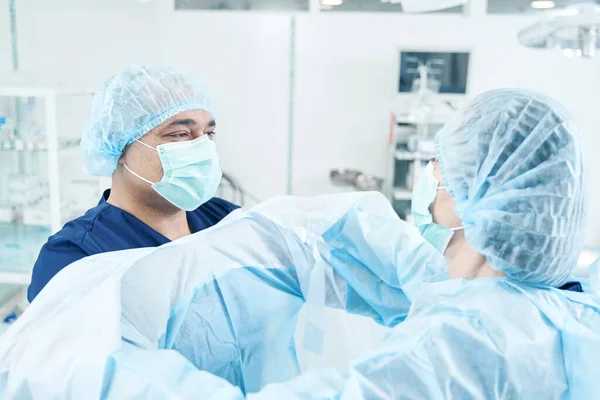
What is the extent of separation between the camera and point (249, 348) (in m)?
1.03

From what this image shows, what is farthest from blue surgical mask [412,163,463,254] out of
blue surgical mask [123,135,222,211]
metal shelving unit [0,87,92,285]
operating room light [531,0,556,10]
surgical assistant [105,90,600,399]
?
operating room light [531,0,556,10]

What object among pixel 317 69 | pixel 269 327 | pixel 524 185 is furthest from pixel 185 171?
pixel 317 69

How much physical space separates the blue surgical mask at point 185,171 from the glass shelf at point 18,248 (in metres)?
1.46

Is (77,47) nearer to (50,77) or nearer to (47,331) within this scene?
(50,77)

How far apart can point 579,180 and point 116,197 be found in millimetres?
1074

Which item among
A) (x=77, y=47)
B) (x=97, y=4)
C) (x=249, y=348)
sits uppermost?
(x=97, y=4)

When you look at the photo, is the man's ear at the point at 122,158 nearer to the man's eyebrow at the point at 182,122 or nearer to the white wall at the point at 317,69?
the man's eyebrow at the point at 182,122

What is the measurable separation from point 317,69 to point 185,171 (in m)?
2.77

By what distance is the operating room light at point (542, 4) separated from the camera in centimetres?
391

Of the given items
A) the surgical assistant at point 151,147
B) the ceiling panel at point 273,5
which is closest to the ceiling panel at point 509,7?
the ceiling panel at point 273,5

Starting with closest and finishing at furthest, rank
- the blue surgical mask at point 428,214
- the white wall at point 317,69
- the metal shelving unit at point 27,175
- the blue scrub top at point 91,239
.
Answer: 1. the blue surgical mask at point 428,214
2. the blue scrub top at point 91,239
3. the metal shelving unit at point 27,175
4. the white wall at point 317,69

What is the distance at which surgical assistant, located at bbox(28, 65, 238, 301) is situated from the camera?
132cm

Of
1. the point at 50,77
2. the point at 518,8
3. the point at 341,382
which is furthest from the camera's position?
the point at 518,8

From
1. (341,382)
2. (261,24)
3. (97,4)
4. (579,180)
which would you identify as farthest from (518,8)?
(341,382)
